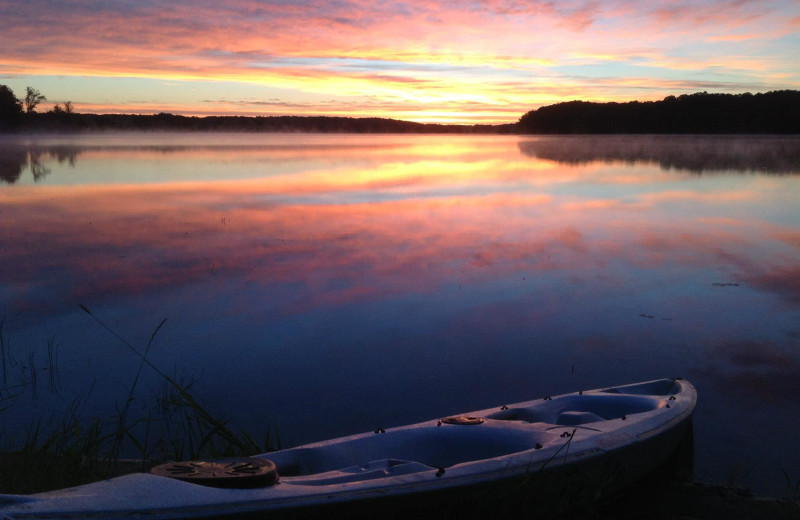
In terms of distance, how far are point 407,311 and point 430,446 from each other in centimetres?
397

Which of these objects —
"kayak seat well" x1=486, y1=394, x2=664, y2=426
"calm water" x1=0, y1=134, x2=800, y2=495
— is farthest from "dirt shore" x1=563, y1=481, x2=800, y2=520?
"kayak seat well" x1=486, y1=394, x2=664, y2=426

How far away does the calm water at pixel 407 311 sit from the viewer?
5.45m

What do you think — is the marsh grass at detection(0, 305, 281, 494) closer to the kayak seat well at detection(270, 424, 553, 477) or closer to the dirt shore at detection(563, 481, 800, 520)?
the kayak seat well at detection(270, 424, 553, 477)

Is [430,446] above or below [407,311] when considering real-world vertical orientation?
Answer: above

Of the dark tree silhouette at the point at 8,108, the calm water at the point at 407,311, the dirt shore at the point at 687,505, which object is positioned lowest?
the dirt shore at the point at 687,505

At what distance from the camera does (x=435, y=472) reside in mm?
3098

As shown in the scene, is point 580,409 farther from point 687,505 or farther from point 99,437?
point 99,437

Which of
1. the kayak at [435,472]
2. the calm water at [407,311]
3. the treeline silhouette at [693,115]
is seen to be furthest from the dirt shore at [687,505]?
the treeline silhouette at [693,115]

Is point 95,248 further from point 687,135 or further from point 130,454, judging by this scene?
point 687,135

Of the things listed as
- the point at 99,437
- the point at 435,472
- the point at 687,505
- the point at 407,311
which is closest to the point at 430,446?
the point at 435,472

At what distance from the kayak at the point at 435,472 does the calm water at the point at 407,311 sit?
0.83 metres

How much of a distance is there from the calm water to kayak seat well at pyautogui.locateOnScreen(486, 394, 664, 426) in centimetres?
55

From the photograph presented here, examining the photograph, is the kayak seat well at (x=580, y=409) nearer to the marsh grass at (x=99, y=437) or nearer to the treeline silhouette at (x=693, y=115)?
the marsh grass at (x=99, y=437)

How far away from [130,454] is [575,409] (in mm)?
3102
